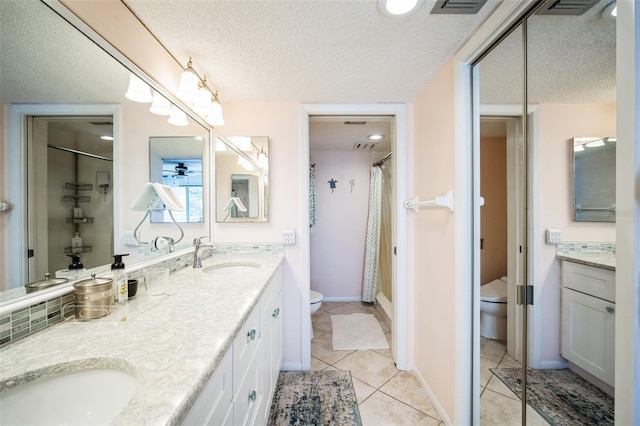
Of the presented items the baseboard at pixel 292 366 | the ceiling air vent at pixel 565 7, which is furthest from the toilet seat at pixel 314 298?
A: the ceiling air vent at pixel 565 7

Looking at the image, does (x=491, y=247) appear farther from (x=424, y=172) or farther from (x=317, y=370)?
(x=317, y=370)

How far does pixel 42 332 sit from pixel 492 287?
181 cm

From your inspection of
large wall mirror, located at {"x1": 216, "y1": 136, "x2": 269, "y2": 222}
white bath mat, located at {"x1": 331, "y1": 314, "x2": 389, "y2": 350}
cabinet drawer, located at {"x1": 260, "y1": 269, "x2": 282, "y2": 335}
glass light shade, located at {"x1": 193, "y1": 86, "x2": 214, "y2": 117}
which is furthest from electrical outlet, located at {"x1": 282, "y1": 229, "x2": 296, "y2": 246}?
white bath mat, located at {"x1": 331, "y1": 314, "x2": 389, "y2": 350}

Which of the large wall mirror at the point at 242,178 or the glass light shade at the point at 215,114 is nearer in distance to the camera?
the glass light shade at the point at 215,114

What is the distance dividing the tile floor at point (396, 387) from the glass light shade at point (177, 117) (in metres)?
2.15

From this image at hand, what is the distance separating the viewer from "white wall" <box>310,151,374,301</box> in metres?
3.57

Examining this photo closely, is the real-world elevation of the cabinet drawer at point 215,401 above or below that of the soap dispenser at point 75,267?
below

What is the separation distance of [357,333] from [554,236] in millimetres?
2116

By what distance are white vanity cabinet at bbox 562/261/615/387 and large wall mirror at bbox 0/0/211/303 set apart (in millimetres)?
1795

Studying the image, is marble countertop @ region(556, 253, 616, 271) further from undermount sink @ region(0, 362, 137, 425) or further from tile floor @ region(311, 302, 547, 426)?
undermount sink @ region(0, 362, 137, 425)

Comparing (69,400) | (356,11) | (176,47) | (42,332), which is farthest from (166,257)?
(356,11)

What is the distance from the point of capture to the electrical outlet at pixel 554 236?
0.86m

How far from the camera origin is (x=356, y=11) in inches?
41.6

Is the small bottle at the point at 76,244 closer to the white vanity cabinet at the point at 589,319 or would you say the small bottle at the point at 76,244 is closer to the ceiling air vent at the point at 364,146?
the white vanity cabinet at the point at 589,319
